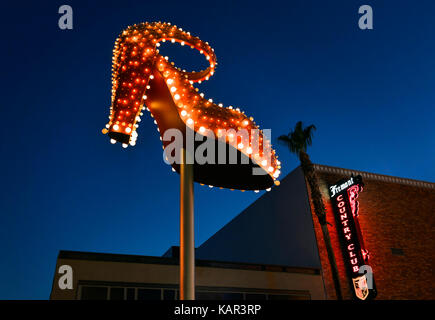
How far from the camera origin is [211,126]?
237 inches

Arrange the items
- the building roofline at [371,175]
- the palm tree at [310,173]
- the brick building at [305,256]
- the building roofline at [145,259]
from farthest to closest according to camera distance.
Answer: the building roofline at [371,175] < the palm tree at [310,173] < the brick building at [305,256] < the building roofline at [145,259]

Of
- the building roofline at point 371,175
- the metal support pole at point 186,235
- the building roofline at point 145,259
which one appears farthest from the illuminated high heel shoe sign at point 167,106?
the building roofline at point 371,175

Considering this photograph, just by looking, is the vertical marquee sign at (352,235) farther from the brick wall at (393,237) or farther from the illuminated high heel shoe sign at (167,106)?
the illuminated high heel shoe sign at (167,106)

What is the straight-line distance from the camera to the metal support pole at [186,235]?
5.39 m

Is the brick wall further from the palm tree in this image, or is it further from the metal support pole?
the metal support pole

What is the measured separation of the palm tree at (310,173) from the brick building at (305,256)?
1030 millimetres

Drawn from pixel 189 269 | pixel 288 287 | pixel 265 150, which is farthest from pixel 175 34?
pixel 288 287

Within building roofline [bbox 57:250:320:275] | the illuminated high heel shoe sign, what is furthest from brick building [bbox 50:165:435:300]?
the illuminated high heel shoe sign

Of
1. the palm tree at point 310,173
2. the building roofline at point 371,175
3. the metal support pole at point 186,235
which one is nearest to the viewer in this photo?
the metal support pole at point 186,235

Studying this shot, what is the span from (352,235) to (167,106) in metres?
13.1

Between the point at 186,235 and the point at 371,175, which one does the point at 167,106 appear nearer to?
the point at 186,235

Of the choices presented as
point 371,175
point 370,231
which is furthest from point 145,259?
point 371,175
